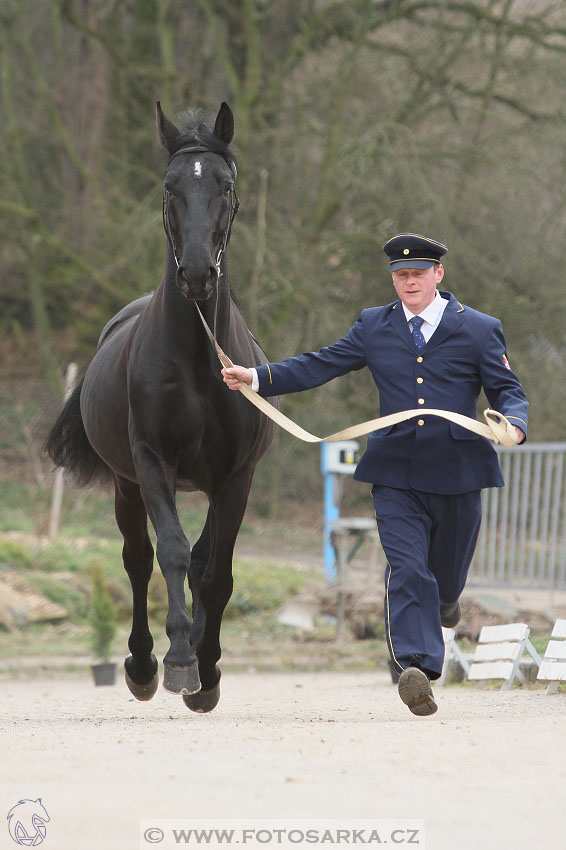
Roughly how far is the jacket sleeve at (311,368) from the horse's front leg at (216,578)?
61 cm

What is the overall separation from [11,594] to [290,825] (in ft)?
30.6

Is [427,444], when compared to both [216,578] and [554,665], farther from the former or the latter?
[554,665]

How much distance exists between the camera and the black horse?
550 centimetres

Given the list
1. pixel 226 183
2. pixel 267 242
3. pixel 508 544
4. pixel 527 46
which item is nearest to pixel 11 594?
pixel 508 544

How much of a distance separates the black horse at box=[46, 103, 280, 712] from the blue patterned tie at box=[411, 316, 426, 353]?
3.01 feet

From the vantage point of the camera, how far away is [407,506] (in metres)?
5.47

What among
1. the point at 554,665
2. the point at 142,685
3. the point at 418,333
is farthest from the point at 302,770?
the point at 554,665

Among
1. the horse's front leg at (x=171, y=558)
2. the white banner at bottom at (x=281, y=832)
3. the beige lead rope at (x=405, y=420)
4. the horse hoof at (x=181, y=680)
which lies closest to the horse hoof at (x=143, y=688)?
the horse's front leg at (x=171, y=558)

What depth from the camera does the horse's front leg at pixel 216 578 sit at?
617 centimetres

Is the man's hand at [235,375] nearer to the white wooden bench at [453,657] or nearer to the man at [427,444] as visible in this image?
the man at [427,444]

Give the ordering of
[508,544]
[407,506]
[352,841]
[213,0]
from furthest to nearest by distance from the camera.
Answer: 1. [213,0]
2. [508,544]
3. [407,506]
4. [352,841]

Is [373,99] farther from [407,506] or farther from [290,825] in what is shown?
[290,825]

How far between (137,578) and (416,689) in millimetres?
2534

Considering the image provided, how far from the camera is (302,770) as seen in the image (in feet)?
13.6
